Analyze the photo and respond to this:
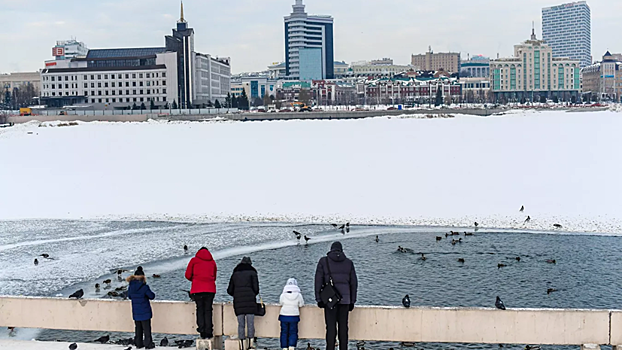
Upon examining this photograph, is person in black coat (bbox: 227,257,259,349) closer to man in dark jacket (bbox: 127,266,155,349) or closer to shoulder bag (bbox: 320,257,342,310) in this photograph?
shoulder bag (bbox: 320,257,342,310)

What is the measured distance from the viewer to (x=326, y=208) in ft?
86.9

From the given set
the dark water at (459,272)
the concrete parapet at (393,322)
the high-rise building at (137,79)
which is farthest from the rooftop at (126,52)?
the concrete parapet at (393,322)

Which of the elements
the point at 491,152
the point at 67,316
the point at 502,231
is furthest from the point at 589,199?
the point at 67,316

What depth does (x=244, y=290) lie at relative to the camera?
10016 millimetres

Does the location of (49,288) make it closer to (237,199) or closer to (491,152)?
(237,199)

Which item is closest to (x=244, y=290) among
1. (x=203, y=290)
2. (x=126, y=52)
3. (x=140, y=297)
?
(x=203, y=290)

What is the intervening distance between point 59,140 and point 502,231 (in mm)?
44112

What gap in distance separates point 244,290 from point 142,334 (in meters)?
1.65

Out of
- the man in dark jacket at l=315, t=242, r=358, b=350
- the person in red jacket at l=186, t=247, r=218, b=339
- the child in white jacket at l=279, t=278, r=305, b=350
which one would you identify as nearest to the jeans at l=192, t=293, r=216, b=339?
the person in red jacket at l=186, t=247, r=218, b=339

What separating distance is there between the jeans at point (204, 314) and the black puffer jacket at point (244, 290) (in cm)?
40

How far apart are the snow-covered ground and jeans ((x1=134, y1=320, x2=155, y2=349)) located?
14.6 m

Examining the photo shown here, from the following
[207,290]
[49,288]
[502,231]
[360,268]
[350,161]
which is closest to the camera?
[207,290]

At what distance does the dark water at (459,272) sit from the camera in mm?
15203

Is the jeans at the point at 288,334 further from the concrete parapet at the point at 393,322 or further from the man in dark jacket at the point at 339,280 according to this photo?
the man in dark jacket at the point at 339,280
